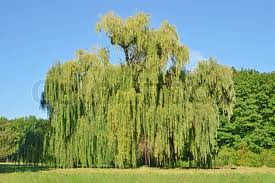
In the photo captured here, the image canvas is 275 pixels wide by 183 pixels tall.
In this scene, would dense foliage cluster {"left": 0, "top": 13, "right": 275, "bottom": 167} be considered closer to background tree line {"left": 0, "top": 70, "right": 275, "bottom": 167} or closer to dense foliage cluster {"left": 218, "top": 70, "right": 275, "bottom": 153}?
background tree line {"left": 0, "top": 70, "right": 275, "bottom": 167}

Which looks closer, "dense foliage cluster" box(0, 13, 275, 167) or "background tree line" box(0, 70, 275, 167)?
"dense foliage cluster" box(0, 13, 275, 167)

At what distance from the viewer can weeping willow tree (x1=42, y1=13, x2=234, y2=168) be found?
2825cm

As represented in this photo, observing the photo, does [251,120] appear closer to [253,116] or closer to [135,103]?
[253,116]

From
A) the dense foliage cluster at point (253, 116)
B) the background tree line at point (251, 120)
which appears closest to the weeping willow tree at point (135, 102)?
the background tree line at point (251, 120)

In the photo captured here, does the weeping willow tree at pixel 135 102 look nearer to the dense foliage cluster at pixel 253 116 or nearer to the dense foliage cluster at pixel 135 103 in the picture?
the dense foliage cluster at pixel 135 103

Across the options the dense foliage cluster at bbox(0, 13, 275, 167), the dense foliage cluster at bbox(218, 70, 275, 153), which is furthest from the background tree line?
Result: the dense foliage cluster at bbox(0, 13, 275, 167)

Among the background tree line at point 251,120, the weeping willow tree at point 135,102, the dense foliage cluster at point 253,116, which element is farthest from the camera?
the dense foliage cluster at point 253,116

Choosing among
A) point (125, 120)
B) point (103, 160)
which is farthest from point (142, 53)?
point (103, 160)

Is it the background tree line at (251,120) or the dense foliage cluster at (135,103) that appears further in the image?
the background tree line at (251,120)

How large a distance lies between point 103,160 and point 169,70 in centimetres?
691

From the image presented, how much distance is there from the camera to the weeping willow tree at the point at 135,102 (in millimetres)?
28250

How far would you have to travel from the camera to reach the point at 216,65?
1179 inches

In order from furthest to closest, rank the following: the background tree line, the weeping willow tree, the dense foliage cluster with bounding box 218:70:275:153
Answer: the dense foliage cluster with bounding box 218:70:275:153 < the background tree line < the weeping willow tree

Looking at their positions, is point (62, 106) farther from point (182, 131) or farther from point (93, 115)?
point (182, 131)
